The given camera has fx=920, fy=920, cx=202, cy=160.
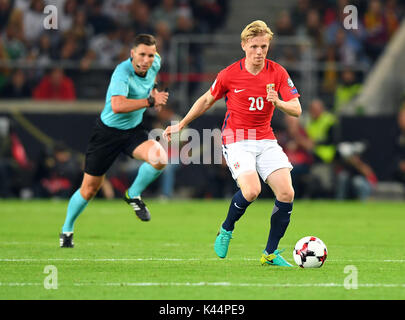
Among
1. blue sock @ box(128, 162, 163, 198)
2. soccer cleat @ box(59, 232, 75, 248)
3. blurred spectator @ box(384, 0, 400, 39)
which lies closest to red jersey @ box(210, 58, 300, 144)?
blue sock @ box(128, 162, 163, 198)

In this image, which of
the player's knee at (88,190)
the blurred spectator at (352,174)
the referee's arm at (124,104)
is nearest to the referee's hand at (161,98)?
the referee's arm at (124,104)

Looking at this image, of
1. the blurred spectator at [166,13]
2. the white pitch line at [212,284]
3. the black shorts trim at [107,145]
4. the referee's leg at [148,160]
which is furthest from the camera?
the blurred spectator at [166,13]

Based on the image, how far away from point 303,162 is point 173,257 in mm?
11138

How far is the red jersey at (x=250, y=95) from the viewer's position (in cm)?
927

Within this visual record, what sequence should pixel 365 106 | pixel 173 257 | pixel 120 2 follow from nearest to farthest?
pixel 173 257 < pixel 365 106 < pixel 120 2

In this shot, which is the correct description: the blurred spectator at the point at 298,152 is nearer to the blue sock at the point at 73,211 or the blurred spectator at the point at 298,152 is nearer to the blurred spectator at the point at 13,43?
the blurred spectator at the point at 13,43

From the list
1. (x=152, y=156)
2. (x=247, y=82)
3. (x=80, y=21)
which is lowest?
(x=152, y=156)

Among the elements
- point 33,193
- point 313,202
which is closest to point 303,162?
point 313,202

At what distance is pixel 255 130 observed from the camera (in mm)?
9359

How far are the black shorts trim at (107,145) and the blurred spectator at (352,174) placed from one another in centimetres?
1031

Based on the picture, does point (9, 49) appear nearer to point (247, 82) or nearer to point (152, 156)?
point (152, 156)

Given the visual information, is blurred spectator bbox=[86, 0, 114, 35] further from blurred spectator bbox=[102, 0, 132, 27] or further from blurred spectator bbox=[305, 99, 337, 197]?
blurred spectator bbox=[305, 99, 337, 197]

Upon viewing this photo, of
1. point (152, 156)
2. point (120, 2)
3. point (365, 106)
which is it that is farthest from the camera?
point (120, 2)

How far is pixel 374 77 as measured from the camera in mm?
22625
